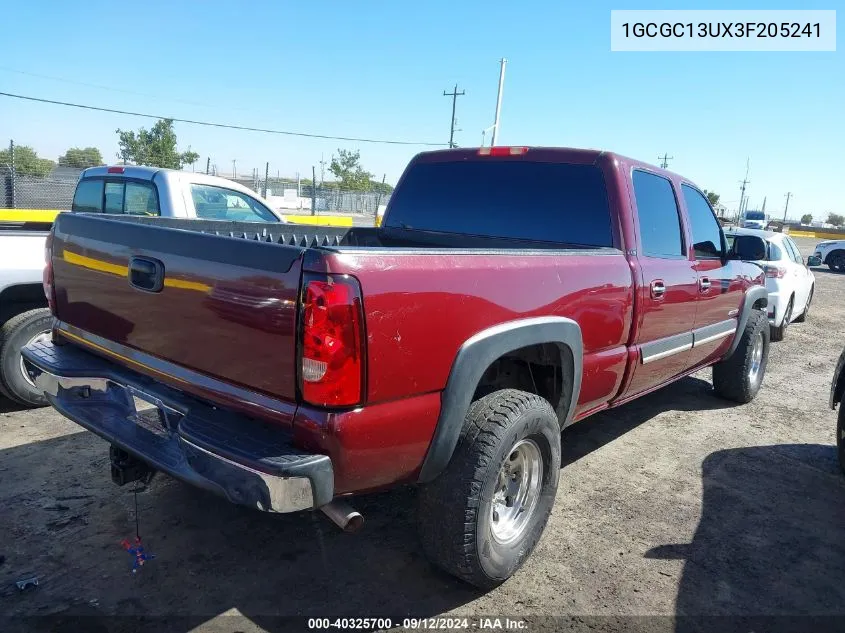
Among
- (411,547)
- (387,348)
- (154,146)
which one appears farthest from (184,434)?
(154,146)

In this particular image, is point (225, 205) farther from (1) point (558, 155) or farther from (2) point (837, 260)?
(2) point (837, 260)

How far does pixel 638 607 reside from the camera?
2709 millimetres

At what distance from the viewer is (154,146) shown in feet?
140

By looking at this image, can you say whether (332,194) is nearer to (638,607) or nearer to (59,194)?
(59,194)

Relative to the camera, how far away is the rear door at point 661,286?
365 centimetres

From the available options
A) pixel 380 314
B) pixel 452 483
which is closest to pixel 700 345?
pixel 452 483

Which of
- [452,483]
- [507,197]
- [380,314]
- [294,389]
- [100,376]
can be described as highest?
[507,197]

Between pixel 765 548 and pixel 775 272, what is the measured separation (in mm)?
6257

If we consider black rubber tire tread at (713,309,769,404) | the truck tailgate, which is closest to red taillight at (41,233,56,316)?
the truck tailgate

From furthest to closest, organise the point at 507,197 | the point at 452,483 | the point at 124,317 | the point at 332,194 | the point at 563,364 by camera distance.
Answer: the point at 332,194 → the point at 507,197 → the point at 563,364 → the point at 124,317 → the point at 452,483

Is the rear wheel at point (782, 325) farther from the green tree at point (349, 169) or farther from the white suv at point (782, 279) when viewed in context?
the green tree at point (349, 169)

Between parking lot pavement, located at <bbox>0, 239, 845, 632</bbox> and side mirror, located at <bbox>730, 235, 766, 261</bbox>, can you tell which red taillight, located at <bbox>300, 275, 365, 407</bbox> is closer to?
parking lot pavement, located at <bbox>0, 239, 845, 632</bbox>

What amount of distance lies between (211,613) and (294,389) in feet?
3.76

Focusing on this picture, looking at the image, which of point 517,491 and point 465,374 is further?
point 517,491
